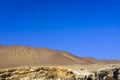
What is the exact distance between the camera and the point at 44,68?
→ 1923 centimetres

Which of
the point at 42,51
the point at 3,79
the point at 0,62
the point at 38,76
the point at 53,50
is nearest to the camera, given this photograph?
the point at 3,79

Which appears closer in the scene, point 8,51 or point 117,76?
point 117,76

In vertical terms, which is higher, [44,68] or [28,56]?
[28,56]

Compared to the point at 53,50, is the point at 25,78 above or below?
below

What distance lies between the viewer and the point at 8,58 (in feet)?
360

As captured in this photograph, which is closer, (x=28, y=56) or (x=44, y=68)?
(x=44, y=68)

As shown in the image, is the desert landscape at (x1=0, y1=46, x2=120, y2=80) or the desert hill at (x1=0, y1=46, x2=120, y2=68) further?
the desert hill at (x1=0, y1=46, x2=120, y2=68)

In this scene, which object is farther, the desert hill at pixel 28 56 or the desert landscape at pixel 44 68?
the desert hill at pixel 28 56

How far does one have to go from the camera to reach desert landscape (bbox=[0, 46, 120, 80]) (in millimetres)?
18266

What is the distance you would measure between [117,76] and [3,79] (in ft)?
132

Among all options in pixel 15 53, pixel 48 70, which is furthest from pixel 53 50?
pixel 48 70

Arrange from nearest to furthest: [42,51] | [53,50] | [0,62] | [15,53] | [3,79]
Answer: [3,79]
[0,62]
[15,53]
[42,51]
[53,50]

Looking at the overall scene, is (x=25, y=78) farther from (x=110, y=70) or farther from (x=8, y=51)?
(x=8, y=51)

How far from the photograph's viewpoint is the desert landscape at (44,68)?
18266 mm
